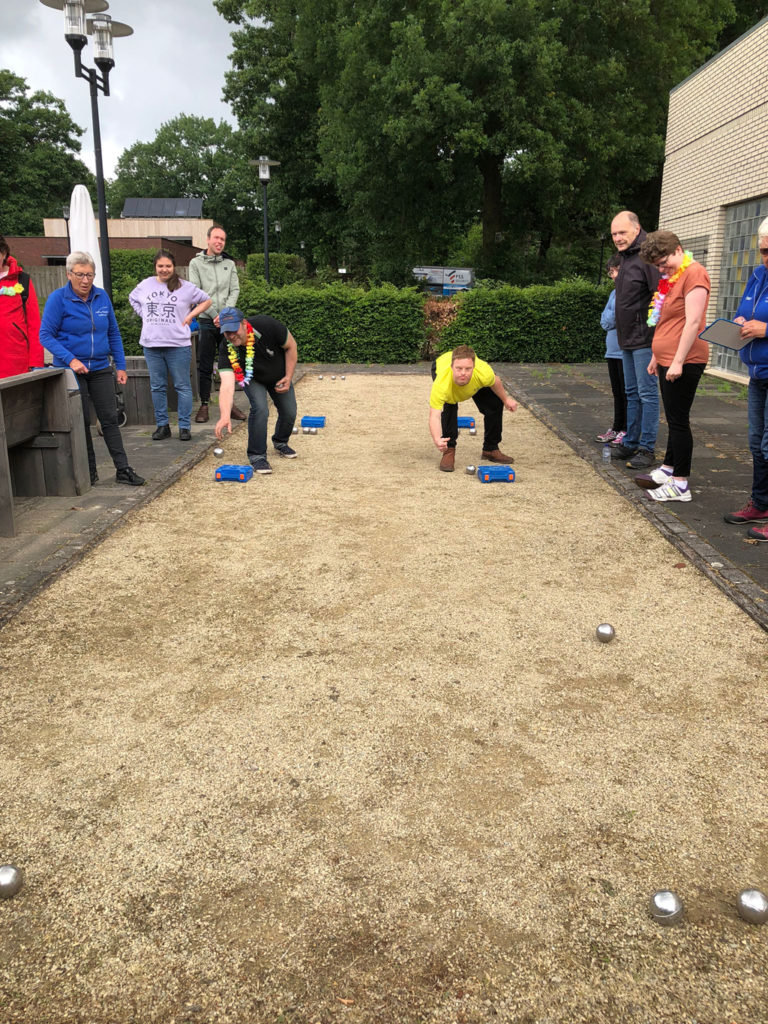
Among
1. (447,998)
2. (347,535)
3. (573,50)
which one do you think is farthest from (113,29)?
(573,50)

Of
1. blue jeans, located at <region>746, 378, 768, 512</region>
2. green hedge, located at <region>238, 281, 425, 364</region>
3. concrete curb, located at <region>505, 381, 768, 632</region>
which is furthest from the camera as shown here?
green hedge, located at <region>238, 281, 425, 364</region>

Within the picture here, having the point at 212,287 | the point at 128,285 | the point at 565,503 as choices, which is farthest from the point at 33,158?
the point at 565,503

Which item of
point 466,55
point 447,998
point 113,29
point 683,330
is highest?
point 466,55

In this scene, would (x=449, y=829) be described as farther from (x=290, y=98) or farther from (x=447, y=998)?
(x=290, y=98)

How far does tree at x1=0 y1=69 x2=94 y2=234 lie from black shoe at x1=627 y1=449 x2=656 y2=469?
55.1m

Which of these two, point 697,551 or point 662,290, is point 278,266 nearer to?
point 662,290

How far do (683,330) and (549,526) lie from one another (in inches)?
68.2

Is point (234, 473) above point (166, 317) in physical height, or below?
below

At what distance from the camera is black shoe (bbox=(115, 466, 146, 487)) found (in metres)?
6.88

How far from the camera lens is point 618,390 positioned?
26.1 feet

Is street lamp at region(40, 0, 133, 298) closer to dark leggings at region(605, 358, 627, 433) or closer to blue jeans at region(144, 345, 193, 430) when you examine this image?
blue jeans at region(144, 345, 193, 430)

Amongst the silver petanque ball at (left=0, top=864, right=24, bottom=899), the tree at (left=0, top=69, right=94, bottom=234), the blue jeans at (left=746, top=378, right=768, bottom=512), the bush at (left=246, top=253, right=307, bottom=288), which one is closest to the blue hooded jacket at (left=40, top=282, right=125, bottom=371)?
the silver petanque ball at (left=0, top=864, right=24, bottom=899)

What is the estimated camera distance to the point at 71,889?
90.0 inches

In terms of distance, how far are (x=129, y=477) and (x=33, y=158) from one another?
59.0m
